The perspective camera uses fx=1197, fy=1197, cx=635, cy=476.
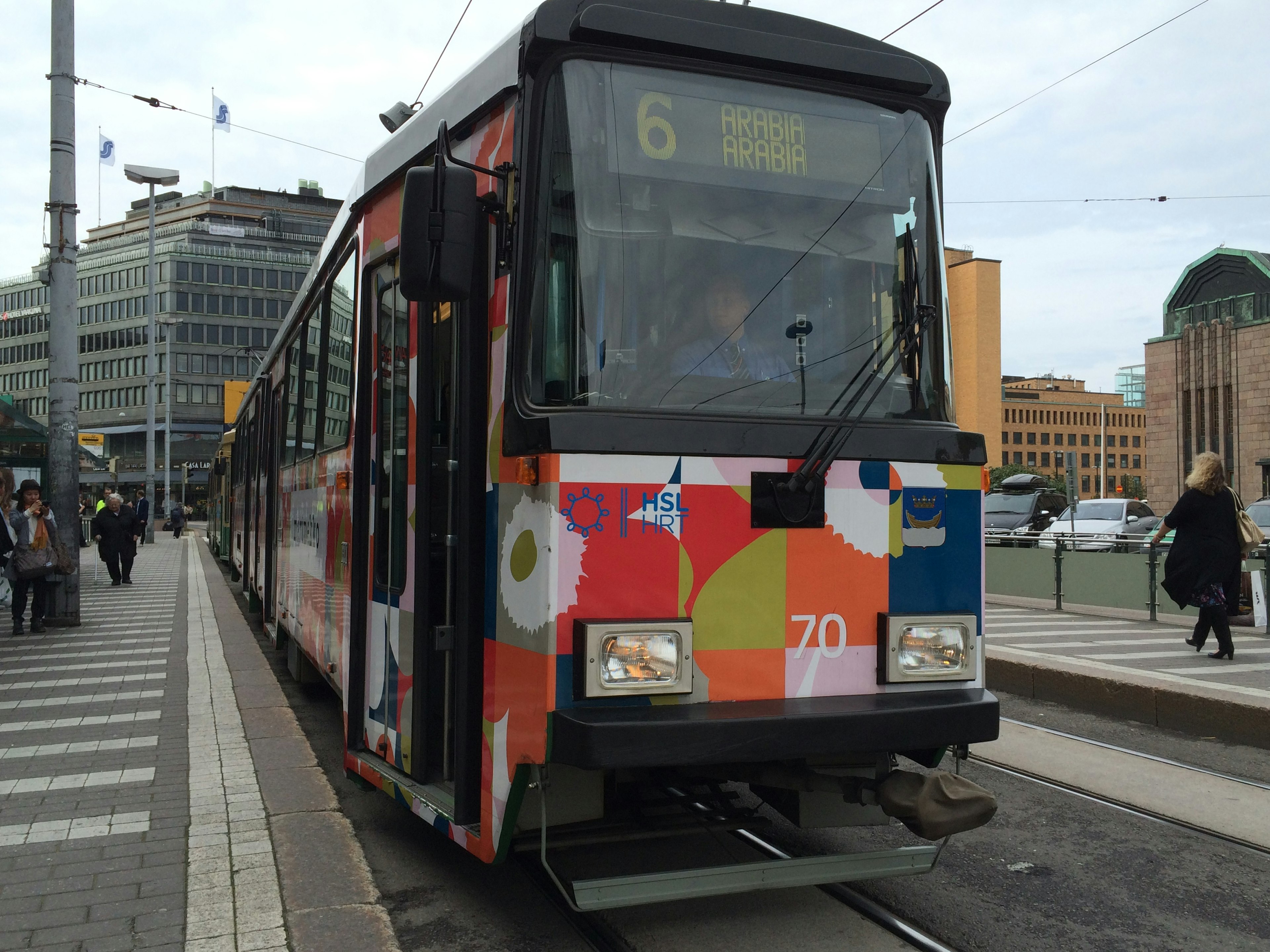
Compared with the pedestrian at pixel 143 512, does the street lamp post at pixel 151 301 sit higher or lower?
higher

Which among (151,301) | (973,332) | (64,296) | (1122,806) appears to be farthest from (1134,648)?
(151,301)

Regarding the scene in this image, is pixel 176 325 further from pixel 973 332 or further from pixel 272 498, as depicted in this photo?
pixel 973 332

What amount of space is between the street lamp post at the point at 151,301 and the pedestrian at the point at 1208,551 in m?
31.2

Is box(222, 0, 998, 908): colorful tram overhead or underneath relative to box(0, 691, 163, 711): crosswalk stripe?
overhead

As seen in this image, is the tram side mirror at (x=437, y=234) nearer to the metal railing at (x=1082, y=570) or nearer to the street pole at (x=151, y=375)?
the metal railing at (x=1082, y=570)

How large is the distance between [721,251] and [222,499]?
27.9 metres

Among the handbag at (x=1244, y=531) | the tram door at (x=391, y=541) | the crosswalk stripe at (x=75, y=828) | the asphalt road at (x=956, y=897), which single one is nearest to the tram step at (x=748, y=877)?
the asphalt road at (x=956, y=897)

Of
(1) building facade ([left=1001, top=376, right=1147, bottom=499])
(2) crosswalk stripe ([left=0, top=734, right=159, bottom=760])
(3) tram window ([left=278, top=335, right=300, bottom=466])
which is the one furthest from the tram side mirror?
(1) building facade ([left=1001, top=376, right=1147, bottom=499])

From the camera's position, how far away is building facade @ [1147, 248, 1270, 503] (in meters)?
Answer: 58.2

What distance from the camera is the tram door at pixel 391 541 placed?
188 inches

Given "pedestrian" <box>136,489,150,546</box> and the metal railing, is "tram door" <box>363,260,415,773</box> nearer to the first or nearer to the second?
the metal railing

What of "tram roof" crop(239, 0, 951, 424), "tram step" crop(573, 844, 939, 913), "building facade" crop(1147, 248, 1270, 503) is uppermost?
"building facade" crop(1147, 248, 1270, 503)

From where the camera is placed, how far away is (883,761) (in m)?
4.16

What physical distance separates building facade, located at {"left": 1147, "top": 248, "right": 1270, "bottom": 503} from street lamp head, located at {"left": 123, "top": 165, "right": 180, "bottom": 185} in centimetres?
4541
